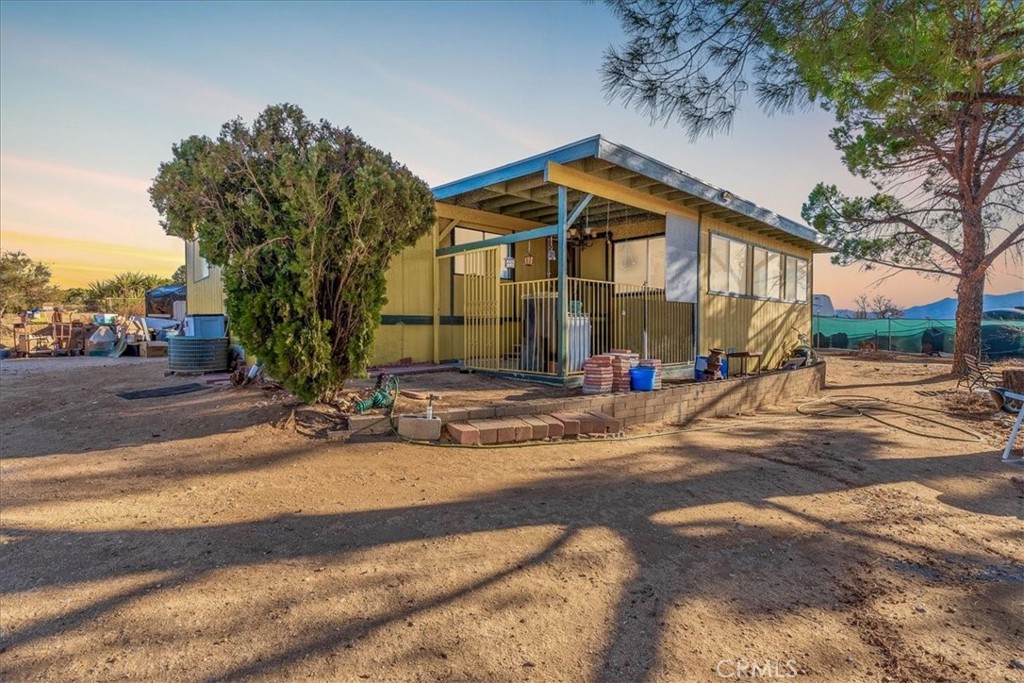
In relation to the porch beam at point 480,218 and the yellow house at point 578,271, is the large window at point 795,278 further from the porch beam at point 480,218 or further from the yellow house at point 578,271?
the porch beam at point 480,218

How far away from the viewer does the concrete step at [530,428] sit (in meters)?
4.65

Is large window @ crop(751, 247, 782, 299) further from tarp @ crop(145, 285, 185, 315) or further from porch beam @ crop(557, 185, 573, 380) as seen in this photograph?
tarp @ crop(145, 285, 185, 315)

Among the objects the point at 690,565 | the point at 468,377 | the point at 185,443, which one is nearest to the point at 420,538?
the point at 690,565

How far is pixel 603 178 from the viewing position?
7109 mm

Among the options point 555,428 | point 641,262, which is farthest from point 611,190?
point 555,428

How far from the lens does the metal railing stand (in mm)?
7242

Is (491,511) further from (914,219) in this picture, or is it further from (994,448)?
(914,219)

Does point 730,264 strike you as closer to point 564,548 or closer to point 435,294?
point 435,294

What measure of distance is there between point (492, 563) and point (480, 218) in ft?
24.5

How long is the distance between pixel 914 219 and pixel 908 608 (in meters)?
12.8

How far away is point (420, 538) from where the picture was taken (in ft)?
9.05

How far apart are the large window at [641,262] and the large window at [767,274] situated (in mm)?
2618

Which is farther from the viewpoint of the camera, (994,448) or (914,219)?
(914,219)

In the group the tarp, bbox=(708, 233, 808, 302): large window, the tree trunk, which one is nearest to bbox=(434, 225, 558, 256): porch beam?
bbox=(708, 233, 808, 302): large window
